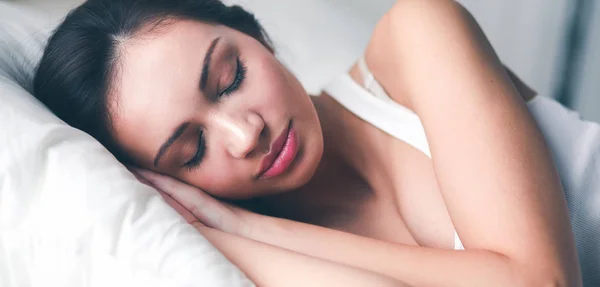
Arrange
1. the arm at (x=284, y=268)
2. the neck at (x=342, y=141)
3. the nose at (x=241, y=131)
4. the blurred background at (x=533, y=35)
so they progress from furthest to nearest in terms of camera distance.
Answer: the blurred background at (x=533, y=35) < the neck at (x=342, y=141) < the nose at (x=241, y=131) < the arm at (x=284, y=268)

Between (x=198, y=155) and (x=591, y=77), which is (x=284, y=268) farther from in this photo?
(x=591, y=77)

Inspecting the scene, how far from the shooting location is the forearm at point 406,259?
651 mm

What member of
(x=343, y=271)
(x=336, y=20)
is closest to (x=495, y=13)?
(x=336, y=20)

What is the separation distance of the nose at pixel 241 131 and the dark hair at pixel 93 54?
0.58 feet

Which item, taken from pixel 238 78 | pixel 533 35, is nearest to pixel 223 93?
pixel 238 78

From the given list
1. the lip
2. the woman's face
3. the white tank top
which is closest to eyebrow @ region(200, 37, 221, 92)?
the woman's face

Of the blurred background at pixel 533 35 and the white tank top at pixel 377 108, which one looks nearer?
the white tank top at pixel 377 108

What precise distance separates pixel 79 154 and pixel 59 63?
237mm

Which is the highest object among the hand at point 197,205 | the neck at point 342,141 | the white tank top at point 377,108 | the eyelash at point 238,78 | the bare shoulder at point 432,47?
the bare shoulder at point 432,47

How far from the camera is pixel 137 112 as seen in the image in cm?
81

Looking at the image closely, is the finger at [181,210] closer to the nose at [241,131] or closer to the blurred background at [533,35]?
the nose at [241,131]

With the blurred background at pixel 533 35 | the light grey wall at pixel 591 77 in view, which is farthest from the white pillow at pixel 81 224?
the light grey wall at pixel 591 77

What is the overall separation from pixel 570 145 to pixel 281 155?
0.43 metres

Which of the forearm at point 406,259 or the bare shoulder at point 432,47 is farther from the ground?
the bare shoulder at point 432,47
